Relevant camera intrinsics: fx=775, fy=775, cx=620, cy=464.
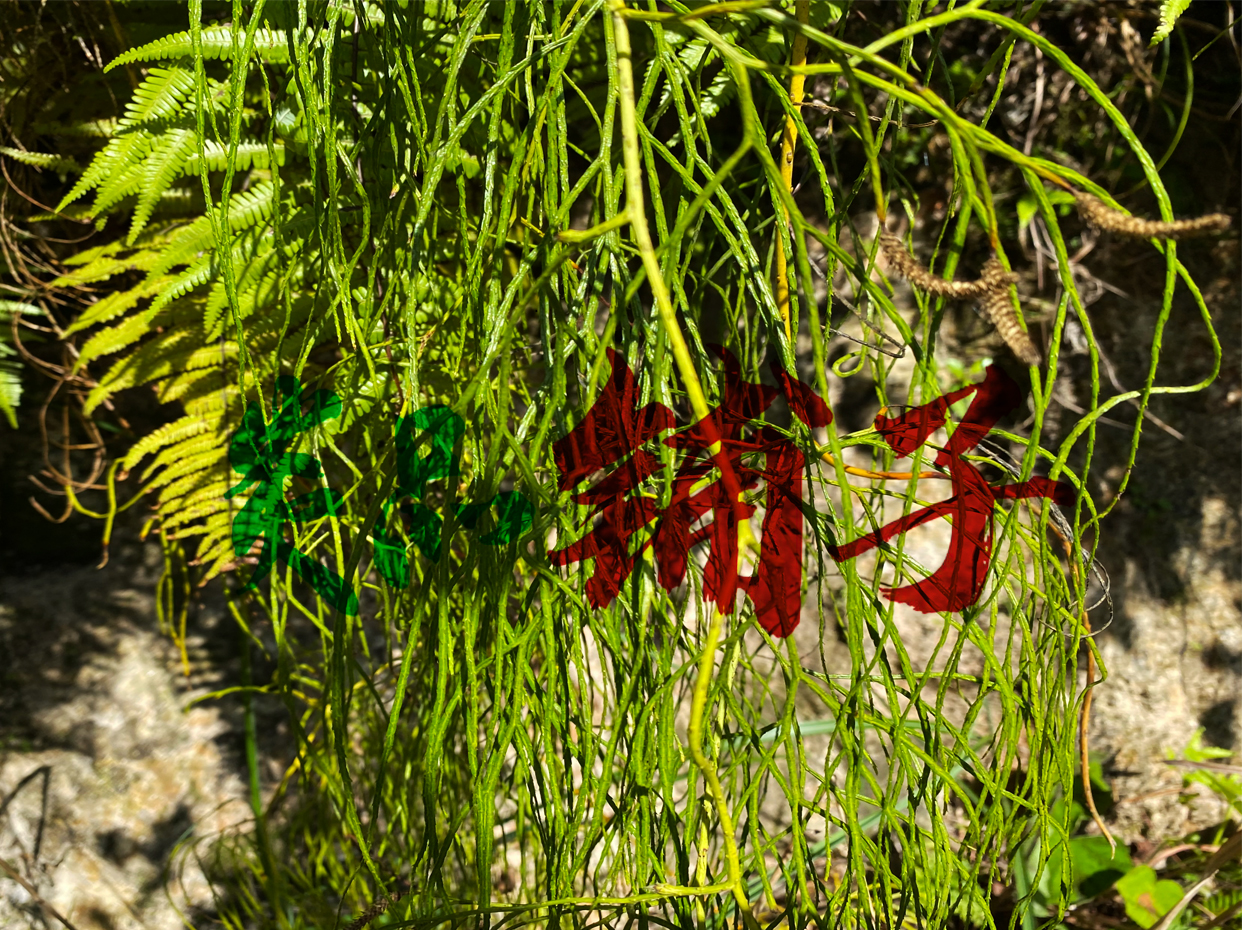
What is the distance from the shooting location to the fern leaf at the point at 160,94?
0.72m

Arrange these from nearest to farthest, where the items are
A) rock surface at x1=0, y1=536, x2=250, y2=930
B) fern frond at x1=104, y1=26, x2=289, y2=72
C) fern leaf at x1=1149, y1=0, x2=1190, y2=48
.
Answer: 1. fern leaf at x1=1149, y1=0, x2=1190, y2=48
2. fern frond at x1=104, y1=26, x2=289, y2=72
3. rock surface at x1=0, y1=536, x2=250, y2=930

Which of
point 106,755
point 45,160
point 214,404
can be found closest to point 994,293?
point 214,404

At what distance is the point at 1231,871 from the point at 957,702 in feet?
1.29

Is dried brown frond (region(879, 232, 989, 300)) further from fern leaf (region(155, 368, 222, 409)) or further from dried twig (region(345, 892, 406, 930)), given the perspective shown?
fern leaf (region(155, 368, 222, 409))

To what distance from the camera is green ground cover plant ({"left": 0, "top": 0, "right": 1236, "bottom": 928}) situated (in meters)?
0.39

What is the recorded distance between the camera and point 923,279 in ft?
1.11

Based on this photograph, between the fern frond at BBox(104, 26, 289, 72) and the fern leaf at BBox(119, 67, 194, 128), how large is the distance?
4 cm

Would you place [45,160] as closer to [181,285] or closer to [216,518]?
[181,285]

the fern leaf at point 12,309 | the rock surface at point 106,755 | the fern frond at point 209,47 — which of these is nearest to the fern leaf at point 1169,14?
the fern frond at point 209,47

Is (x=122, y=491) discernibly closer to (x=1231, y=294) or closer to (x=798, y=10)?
(x=798, y=10)

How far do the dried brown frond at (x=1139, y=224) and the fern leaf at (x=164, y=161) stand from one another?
0.79m

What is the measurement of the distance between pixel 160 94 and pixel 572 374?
18.2 inches

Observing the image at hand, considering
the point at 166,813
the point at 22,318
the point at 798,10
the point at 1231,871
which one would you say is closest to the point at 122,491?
the point at 22,318

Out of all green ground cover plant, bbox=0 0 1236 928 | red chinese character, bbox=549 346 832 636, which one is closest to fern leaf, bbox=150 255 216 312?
green ground cover plant, bbox=0 0 1236 928
